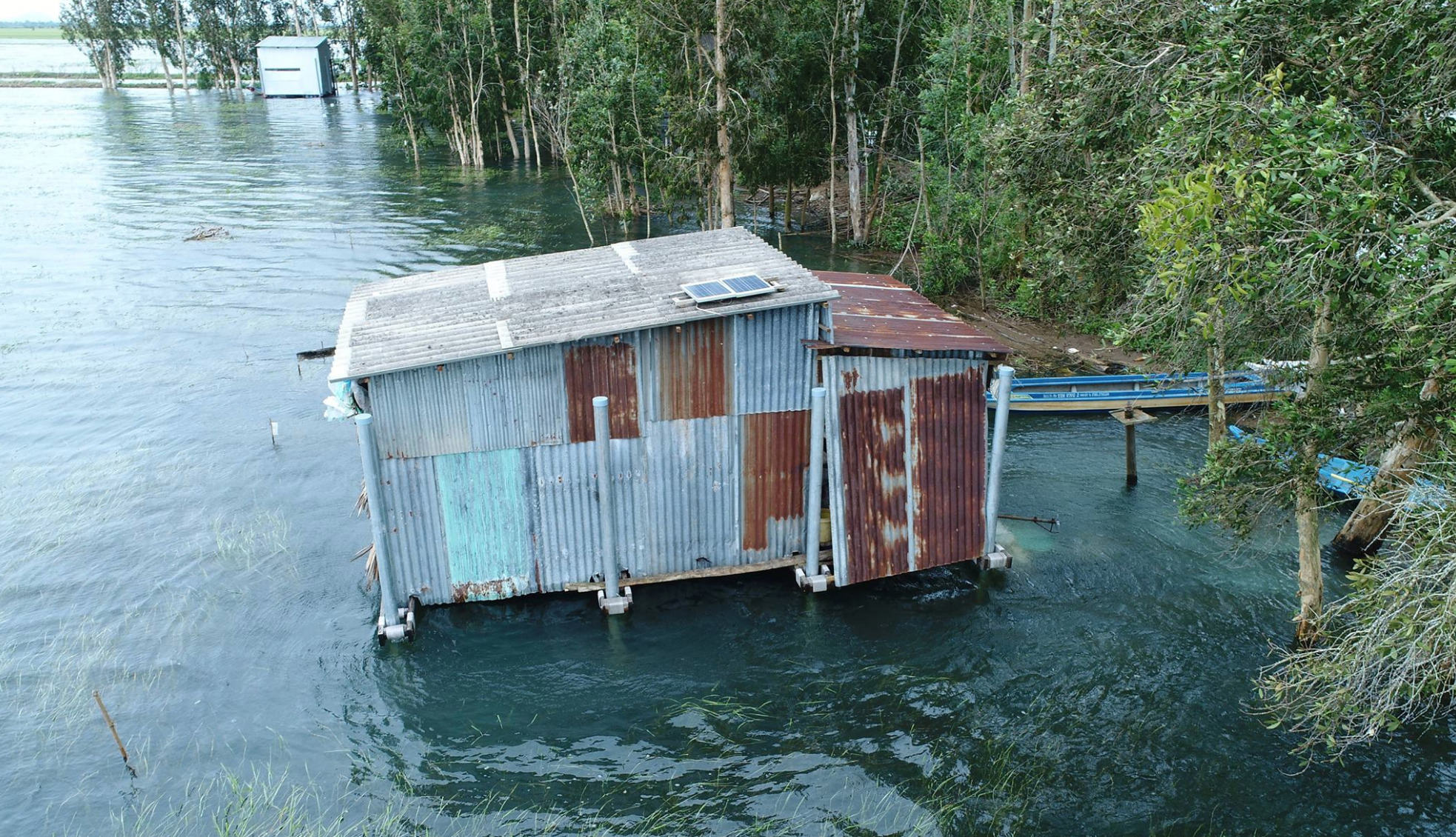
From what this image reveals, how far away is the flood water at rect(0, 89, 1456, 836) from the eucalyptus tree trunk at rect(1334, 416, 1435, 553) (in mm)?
1185

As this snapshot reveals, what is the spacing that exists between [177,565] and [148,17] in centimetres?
10440

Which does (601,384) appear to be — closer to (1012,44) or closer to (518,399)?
(518,399)

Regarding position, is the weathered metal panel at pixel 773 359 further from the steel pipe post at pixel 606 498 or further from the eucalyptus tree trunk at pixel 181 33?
the eucalyptus tree trunk at pixel 181 33

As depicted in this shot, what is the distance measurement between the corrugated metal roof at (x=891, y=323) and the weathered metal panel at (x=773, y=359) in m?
0.48

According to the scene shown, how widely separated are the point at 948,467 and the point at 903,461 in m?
0.79

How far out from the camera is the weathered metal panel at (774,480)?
14867 millimetres

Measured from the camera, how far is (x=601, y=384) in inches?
556

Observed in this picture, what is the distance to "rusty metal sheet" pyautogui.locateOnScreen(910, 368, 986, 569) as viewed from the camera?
1504cm

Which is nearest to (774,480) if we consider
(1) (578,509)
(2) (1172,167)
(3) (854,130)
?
(1) (578,509)

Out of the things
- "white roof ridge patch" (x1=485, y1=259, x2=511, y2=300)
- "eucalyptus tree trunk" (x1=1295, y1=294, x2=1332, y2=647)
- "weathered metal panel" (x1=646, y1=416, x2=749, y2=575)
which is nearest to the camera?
"eucalyptus tree trunk" (x1=1295, y1=294, x2=1332, y2=647)

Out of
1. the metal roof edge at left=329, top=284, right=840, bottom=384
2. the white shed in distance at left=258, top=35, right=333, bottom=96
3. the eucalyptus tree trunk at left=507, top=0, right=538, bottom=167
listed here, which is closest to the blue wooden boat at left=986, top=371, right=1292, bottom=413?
the metal roof edge at left=329, top=284, right=840, bottom=384

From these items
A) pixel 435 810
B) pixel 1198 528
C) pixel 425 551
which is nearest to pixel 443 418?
pixel 425 551

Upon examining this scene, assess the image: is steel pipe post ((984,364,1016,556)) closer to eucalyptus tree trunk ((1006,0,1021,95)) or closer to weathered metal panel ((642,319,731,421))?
weathered metal panel ((642,319,731,421))

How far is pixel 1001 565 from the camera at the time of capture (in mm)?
16016
